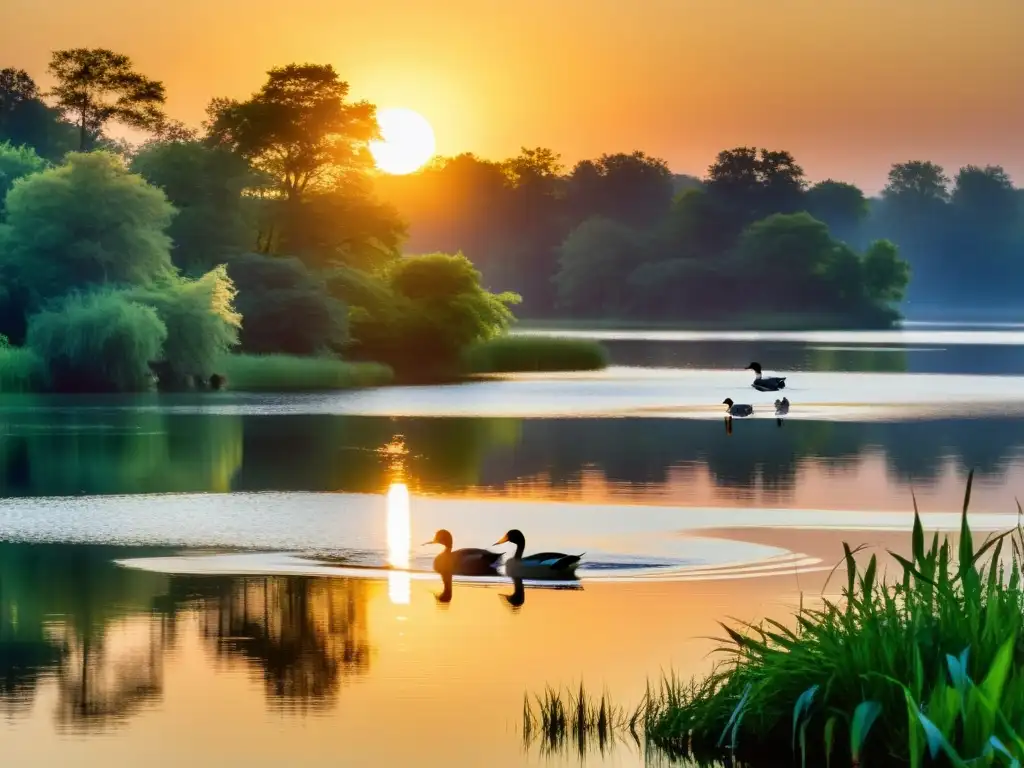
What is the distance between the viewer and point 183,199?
77.4 meters

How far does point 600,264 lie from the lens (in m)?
175

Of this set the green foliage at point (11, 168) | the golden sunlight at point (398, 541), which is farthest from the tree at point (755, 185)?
the golden sunlight at point (398, 541)

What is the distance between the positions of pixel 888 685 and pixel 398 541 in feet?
39.0

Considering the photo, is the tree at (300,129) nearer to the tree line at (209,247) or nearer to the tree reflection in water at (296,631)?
the tree line at (209,247)

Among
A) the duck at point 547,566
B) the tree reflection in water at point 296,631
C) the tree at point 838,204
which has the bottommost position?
the tree reflection in water at point 296,631

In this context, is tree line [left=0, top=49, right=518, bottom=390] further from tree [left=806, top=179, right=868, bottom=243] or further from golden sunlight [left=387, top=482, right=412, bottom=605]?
tree [left=806, top=179, right=868, bottom=243]

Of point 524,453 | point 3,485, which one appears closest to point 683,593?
point 3,485

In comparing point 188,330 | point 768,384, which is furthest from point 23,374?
point 768,384

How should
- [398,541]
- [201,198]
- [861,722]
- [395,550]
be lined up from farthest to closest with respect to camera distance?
[201,198] < [398,541] < [395,550] < [861,722]

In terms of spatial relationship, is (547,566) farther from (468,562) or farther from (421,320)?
(421,320)

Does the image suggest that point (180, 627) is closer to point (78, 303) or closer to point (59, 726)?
point (59, 726)

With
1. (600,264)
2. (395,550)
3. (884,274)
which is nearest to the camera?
(395,550)

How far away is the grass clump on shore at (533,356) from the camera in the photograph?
72.5 m

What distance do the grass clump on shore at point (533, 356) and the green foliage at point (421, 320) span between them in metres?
0.57
